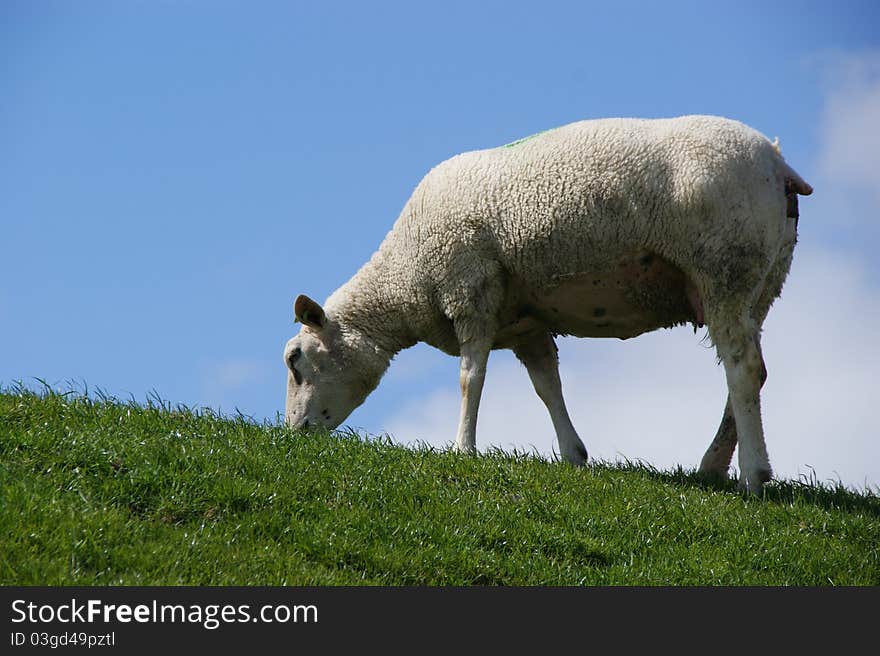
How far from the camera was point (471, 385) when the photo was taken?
10.9 metres

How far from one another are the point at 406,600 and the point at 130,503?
2.05m

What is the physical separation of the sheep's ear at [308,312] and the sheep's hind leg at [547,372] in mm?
2030

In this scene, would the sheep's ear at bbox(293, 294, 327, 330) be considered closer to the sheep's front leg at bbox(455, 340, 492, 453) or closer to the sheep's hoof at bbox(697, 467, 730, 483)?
the sheep's front leg at bbox(455, 340, 492, 453)

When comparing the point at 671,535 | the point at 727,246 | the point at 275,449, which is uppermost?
the point at 727,246

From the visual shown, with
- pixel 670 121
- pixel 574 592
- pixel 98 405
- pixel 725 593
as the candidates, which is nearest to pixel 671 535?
pixel 725 593

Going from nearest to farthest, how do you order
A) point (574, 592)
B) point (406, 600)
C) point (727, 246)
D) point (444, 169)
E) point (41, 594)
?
point (41, 594), point (406, 600), point (574, 592), point (727, 246), point (444, 169)

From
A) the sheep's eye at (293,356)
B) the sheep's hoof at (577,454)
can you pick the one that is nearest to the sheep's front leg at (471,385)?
the sheep's hoof at (577,454)

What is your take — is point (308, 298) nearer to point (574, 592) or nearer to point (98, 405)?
point (98, 405)

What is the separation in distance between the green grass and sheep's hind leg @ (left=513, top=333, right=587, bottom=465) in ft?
5.66

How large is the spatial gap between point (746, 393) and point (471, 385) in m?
2.51

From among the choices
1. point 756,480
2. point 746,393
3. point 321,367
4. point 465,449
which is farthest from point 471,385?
point 756,480

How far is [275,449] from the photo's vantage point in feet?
29.0

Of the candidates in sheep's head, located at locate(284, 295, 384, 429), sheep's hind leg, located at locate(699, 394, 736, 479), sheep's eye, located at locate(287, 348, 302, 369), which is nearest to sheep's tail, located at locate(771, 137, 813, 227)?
sheep's hind leg, located at locate(699, 394, 736, 479)

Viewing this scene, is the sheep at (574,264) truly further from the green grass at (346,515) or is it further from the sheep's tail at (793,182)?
the green grass at (346,515)
